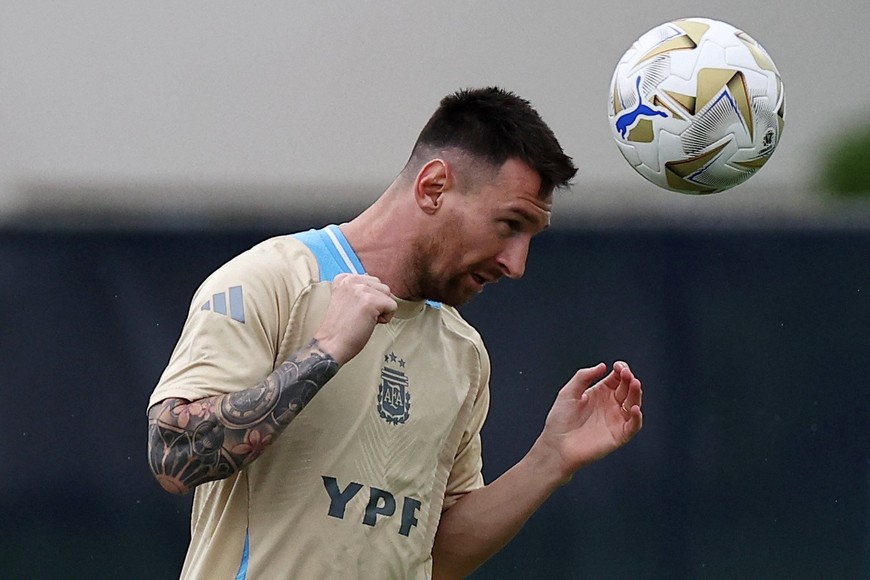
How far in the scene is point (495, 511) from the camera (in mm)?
3180

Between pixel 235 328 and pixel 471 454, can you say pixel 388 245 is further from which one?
pixel 471 454

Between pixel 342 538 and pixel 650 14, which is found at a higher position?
pixel 650 14

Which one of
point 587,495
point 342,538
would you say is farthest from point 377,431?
point 587,495

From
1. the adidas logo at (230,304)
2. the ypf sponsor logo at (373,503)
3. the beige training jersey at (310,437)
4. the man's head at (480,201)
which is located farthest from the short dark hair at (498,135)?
the ypf sponsor logo at (373,503)

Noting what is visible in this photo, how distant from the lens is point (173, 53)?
5602 millimetres

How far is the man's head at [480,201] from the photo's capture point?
2.85 m

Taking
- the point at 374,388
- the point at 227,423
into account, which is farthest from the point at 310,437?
the point at 227,423

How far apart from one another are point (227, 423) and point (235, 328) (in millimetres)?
206

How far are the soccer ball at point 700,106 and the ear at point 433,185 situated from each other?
0.78m

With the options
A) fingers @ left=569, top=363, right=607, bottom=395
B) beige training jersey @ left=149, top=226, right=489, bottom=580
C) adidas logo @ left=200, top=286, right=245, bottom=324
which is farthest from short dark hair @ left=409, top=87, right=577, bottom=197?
adidas logo @ left=200, top=286, right=245, bottom=324

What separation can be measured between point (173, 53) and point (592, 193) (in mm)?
1915

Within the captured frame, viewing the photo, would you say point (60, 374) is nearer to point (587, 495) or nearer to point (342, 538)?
point (587, 495)

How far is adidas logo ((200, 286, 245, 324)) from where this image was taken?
2.54m

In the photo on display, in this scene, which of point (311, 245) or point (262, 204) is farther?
point (262, 204)
